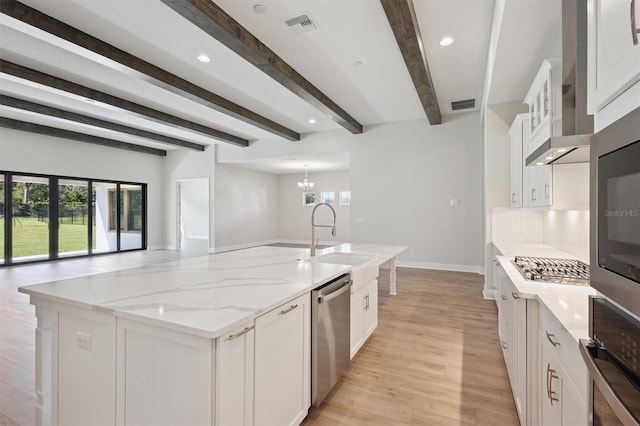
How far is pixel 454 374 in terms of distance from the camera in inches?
89.4

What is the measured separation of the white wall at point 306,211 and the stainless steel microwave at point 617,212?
926 cm

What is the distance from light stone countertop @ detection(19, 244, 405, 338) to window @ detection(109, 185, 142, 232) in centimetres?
775

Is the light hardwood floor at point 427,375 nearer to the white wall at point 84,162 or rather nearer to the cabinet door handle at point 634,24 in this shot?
the cabinet door handle at point 634,24

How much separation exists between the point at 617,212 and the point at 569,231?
Answer: 8.58 ft

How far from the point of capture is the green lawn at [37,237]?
6484 mm

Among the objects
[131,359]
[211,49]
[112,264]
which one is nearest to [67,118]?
[112,264]

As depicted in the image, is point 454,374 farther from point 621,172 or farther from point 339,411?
point 621,172

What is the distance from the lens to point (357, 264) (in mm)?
2867

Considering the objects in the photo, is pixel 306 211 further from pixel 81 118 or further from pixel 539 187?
pixel 539 187

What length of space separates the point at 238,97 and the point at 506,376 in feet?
17.0

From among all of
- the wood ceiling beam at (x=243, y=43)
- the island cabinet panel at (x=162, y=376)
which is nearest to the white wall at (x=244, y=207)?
the wood ceiling beam at (x=243, y=43)

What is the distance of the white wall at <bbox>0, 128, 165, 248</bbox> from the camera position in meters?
6.34

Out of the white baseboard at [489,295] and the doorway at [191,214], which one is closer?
the white baseboard at [489,295]

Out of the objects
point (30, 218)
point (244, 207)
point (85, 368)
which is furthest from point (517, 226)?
point (30, 218)
